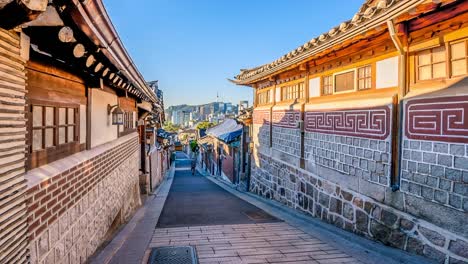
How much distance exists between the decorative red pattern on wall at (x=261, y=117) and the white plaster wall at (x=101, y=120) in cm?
661

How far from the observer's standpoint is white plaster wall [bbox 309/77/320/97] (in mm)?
8891

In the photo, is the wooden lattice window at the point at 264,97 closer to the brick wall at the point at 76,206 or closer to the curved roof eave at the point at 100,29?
the brick wall at the point at 76,206

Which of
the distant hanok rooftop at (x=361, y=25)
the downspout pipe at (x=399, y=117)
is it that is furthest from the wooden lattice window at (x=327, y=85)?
the downspout pipe at (x=399, y=117)

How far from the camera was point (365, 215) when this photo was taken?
6.45m

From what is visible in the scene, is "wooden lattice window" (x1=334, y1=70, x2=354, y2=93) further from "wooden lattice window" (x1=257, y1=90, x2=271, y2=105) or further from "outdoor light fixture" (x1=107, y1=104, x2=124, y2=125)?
"wooden lattice window" (x1=257, y1=90, x2=271, y2=105)

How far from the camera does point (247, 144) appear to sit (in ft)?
57.6

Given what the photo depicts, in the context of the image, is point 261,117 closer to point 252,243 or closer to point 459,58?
point 252,243

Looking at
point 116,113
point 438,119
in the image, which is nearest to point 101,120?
point 116,113

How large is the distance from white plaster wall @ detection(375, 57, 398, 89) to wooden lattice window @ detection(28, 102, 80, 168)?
522 centimetres

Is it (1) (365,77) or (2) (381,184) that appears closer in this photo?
(2) (381,184)

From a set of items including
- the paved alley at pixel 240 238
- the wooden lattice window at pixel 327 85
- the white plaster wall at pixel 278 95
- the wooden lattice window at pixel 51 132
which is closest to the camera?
the wooden lattice window at pixel 51 132

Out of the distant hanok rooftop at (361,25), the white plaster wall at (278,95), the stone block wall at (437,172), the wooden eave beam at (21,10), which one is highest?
the distant hanok rooftop at (361,25)

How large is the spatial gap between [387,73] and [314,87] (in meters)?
3.12

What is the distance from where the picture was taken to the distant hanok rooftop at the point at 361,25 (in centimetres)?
426
